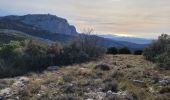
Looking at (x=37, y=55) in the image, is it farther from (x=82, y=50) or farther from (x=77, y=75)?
(x=77, y=75)

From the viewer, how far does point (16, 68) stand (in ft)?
Result: 95.0

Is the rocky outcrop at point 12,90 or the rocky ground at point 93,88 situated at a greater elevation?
the rocky ground at point 93,88

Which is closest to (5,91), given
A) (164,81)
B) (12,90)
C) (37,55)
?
(12,90)

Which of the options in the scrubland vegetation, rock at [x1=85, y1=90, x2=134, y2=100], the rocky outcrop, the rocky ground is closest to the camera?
rock at [x1=85, y1=90, x2=134, y2=100]

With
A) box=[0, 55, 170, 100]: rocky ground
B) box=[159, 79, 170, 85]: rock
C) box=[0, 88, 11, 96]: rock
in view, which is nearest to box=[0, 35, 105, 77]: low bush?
box=[0, 55, 170, 100]: rocky ground

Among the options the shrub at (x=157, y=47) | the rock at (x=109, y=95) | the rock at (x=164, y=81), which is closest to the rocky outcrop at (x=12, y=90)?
the rock at (x=109, y=95)

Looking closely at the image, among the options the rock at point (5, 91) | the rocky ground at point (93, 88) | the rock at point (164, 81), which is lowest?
the rock at point (5, 91)

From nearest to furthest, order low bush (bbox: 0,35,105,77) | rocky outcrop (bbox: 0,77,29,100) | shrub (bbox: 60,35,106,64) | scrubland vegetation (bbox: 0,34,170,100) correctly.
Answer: scrubland vegetation (bbox: 0,34,170,100) → rocky outcrop (bbox: 0,77,29,100) → low bush (bbox: 0,35,105,77) → shrub (bbox: 60,35,106,64)

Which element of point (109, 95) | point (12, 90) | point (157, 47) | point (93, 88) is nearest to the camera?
point (109, 95)

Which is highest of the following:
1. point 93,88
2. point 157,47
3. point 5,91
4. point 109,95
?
point 157,47

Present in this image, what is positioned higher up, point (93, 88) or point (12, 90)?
point (93, 88)

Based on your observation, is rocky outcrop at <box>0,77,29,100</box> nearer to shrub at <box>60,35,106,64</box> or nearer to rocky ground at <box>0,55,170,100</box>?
rocky ground at <box>0,55,170,100</box>

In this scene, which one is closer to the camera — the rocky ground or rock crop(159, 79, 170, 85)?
the rocky ground

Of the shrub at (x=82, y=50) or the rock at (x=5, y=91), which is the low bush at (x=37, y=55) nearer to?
the shrub at (x=82, y=50)
